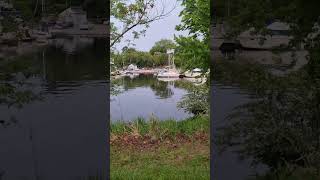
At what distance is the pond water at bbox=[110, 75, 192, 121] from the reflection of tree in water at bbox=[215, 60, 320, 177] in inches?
103

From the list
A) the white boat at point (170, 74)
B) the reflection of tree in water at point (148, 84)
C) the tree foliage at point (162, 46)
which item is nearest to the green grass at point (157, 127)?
the reflection of tree in water at point (148, 84)

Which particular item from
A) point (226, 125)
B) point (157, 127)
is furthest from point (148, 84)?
point (226, 125)

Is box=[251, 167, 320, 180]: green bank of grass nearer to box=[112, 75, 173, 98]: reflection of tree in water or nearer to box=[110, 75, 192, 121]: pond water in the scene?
box=[110, 75, 192, 121]: pond water

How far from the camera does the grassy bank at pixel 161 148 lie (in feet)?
14.5

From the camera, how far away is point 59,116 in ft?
9.99

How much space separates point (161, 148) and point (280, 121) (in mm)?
2397

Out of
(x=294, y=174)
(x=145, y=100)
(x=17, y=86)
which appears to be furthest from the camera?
(x=145, y=100)

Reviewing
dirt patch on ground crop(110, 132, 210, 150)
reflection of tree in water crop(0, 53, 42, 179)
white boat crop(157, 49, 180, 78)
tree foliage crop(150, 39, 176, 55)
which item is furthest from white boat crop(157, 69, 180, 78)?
reflection of tree in water crop(0, 53, 42, 179)

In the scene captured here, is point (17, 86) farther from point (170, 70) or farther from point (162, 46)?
point (170, 70)

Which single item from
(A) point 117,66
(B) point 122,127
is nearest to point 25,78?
(B) point 122,127

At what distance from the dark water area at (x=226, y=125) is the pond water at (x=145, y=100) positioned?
251 centimetres

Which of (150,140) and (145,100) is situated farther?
(145,100)

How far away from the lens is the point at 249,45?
10.2ft

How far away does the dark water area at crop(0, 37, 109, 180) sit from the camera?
298 cm
